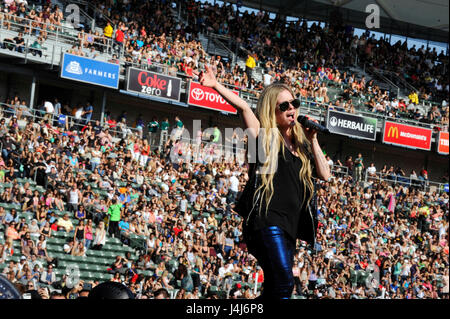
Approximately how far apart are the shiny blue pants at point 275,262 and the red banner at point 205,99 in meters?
19.3

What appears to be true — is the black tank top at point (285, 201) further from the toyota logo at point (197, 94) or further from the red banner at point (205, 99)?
the toyota logo at point (197, 94)

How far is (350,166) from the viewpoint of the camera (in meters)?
26.3

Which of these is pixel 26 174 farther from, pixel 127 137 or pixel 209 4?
pixel 209 4

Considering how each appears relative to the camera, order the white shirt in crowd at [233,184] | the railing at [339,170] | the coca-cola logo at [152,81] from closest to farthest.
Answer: the white shirt in crowd at [233,184] < the coca-cola logo at [152,81] < the railing at [339,170]

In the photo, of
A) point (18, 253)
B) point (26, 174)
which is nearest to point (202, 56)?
point (26, 174)

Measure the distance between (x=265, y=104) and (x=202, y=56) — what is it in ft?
66.7

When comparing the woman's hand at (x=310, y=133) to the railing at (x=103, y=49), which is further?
the railing at (x=103, y=49)

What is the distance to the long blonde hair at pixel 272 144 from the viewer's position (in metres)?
3.65

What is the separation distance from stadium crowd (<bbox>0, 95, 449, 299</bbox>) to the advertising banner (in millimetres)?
1761

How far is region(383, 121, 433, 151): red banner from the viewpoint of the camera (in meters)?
26.9

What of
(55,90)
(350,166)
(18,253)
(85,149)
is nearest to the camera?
(18,253)

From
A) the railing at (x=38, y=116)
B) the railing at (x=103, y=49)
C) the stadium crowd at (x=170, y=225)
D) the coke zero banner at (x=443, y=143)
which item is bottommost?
the stadium crowd at (x=170, y=225)
